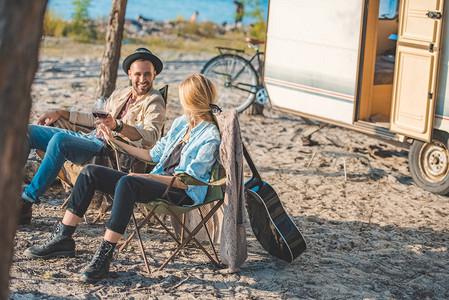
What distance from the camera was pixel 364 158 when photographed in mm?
6652

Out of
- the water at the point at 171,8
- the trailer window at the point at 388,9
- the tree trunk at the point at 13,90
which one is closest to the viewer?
the tree trunk at the point at 13,90

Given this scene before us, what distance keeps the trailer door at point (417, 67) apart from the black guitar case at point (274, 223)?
227 cm

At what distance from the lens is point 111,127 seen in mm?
4109

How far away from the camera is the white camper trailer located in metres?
5.62

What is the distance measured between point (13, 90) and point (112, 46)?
512cm

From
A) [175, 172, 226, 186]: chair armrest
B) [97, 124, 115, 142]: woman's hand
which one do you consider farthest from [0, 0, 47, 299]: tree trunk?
[97, 124, 115, 142]: woman's hand

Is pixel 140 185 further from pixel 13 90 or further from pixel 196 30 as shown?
pixel 196 30

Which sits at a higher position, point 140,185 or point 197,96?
point 197,96

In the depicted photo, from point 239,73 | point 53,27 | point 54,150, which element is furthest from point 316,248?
point 53,27

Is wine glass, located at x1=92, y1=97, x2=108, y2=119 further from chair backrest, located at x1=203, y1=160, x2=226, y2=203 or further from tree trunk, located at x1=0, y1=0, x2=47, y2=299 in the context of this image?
tree trunk, located at x1=0, y1=0, x2=47, y2=299

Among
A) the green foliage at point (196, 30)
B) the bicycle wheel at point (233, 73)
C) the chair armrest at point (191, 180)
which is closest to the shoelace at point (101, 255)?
the chair armrest at point (191, 180)

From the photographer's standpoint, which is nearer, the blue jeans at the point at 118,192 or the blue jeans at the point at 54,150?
the blue jeans at the point at 118,192

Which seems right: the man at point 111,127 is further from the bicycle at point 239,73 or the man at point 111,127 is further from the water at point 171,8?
the water at point 171,8

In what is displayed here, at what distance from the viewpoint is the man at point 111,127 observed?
4.09 m
